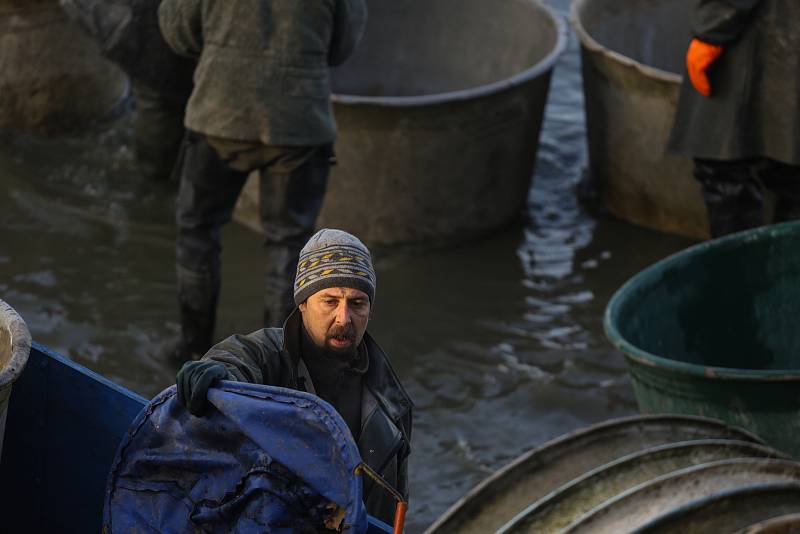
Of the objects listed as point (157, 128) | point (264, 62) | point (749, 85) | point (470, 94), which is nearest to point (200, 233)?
point (264, 62)

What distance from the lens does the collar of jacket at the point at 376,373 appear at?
12.6 feet

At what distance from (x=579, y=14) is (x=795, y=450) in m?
3.38

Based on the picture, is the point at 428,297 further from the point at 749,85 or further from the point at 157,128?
the point at 749,85

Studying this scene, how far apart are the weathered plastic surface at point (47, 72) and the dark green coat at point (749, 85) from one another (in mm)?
3514

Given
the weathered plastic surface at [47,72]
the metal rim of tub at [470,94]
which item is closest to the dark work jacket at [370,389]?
the metal rim of tub at [470,94]

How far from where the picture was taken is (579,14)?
7551 millimetres

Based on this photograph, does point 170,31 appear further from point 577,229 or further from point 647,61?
point 647,61

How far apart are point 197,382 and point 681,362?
6.70ft

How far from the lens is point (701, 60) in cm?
592

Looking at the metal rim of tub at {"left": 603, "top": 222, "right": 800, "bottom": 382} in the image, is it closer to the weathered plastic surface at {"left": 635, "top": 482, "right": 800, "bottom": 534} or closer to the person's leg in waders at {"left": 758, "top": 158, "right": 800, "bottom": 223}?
the person's leg in waders at {"left": 758, "top": 158, "right": 800, "bottom": 223}

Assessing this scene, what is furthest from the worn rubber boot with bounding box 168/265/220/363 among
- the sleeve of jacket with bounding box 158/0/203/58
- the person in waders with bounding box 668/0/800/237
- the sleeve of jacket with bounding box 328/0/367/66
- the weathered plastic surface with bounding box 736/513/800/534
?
the weathered plastic surface with bounding box 736/513/800/534

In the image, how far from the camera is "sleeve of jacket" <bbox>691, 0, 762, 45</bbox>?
5754mm

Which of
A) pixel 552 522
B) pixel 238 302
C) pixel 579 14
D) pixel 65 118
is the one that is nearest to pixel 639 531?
pixel 552 522

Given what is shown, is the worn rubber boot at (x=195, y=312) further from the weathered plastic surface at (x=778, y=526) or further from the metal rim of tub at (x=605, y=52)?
the weathered plastic surface at (x=778, y=526)
